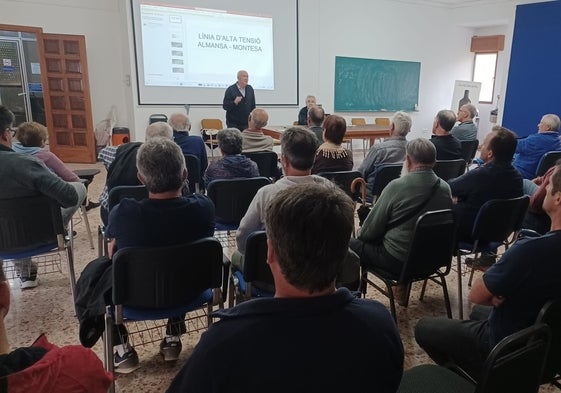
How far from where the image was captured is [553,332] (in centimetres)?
130

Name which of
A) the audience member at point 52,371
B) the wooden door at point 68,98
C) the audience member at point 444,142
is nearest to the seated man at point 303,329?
the audience member at point 52,371

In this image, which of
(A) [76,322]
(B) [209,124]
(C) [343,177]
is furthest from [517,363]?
(B) [209,124]

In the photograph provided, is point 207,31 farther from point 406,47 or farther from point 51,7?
point 406,47

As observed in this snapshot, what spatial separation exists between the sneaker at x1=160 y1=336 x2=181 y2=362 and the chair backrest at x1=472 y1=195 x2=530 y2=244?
1.83 metres

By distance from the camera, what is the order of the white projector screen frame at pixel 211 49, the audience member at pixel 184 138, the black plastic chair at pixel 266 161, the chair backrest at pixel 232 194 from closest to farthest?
the chair backrest at pixel 232 194, the audience member at pixel 184 138, the black plastic chair at pixel 266 161, the white projector screen frame at pixel 211 49

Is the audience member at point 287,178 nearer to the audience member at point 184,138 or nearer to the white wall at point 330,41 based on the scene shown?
the audience member at point 184,138

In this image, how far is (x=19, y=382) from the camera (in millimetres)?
803

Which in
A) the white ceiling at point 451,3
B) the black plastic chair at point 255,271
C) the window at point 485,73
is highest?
the white ceiling at point 451,3

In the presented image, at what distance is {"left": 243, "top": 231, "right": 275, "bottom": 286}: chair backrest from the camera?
68.2 inches

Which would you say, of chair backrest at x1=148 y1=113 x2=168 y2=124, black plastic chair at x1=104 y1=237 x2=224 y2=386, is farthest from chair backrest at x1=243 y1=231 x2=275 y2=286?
chair backrest at x1=148 y1=113 x2=168 y2=124

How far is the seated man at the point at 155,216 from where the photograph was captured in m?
1.65

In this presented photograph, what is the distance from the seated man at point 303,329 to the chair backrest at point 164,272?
2.64 ft

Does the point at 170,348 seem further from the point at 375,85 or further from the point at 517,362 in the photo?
the point at 375,85

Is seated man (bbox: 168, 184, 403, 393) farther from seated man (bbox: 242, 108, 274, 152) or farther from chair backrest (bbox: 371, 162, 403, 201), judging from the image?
seated man (bbox: 242, 108, 274, 152)
